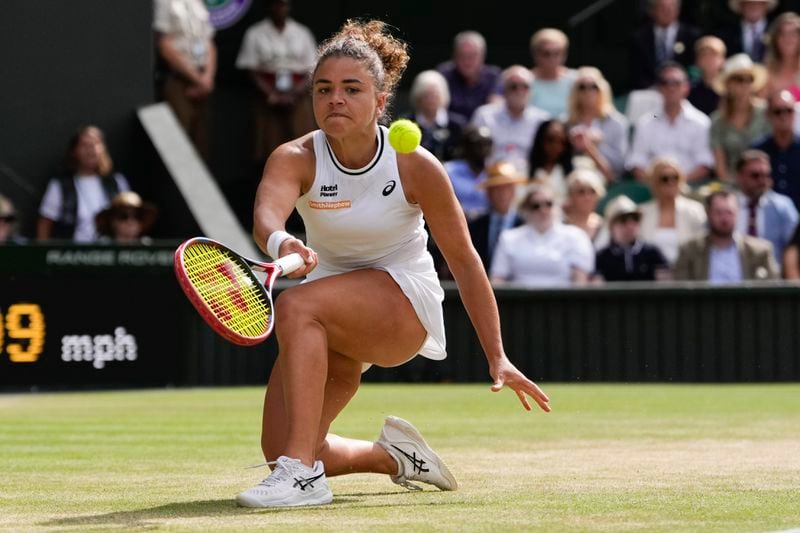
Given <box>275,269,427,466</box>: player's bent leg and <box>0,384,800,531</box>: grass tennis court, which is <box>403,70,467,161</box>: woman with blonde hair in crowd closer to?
<box>0,384,800,531</box>: grass tennis court

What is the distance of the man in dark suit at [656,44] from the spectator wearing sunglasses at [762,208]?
226 cm

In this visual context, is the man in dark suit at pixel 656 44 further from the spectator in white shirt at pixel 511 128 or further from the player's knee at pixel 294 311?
the player's knee at pixel 294 311

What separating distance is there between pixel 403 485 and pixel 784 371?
7.12 m

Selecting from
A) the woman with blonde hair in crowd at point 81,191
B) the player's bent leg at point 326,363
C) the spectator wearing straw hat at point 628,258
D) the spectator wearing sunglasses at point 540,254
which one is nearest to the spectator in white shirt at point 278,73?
the woman with blonde hair in crowd at point 81,191

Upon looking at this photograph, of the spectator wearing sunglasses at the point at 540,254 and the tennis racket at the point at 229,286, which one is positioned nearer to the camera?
the tennis racket at the point at 229,286

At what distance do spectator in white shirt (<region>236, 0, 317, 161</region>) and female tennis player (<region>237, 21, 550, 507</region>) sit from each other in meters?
8.92

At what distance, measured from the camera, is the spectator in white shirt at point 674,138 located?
1394cm

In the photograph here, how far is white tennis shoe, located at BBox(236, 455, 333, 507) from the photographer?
16.9 ft

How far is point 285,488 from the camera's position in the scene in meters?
5.16

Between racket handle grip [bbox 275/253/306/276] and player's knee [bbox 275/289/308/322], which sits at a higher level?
racket handle grip [bbox 275/253/306/276]

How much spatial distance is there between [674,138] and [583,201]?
4.96 feet

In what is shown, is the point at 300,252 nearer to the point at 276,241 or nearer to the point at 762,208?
the point at 276,241

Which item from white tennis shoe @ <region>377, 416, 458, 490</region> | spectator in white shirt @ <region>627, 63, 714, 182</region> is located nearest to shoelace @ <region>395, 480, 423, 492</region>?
white tennis shoe @ <region>377, 416, 458, 490</region>

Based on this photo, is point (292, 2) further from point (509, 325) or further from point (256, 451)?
point (256, 451)
